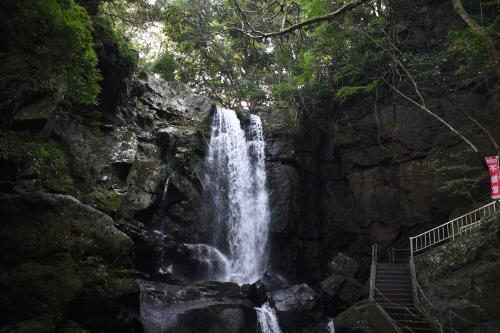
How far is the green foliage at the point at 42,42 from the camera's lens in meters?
6.53

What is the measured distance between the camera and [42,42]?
7.18m

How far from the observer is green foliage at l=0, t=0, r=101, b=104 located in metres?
6.53

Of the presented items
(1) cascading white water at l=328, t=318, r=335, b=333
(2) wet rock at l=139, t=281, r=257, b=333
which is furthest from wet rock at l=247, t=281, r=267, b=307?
(1) cascading white water at l=328, t=318, r=335, b=333

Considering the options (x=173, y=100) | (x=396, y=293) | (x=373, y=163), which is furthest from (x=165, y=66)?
(x=396, y=293)

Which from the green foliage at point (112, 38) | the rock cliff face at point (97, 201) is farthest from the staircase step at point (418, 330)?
the green foliage at point (112, 38)

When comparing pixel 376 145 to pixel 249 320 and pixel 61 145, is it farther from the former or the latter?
pixel 61 145

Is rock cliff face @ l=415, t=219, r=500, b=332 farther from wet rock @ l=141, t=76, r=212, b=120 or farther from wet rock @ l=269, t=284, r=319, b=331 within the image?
wet rock @ l=141, t=76, r=212, b=120

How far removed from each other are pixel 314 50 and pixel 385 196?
27.2 ft

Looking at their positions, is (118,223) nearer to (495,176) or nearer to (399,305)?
(399,305)

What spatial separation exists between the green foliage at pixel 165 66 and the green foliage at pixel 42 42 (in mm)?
12557

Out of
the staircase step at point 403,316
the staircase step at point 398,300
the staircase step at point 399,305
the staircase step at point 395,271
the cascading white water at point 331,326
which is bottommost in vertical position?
the cascading white water at point 331,326

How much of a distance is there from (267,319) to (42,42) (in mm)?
9398

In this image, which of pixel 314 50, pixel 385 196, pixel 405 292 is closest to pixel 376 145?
pixel 385 196

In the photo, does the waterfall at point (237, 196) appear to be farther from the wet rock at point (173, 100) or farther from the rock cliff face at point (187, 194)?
the wet rock at point (173, 100)
